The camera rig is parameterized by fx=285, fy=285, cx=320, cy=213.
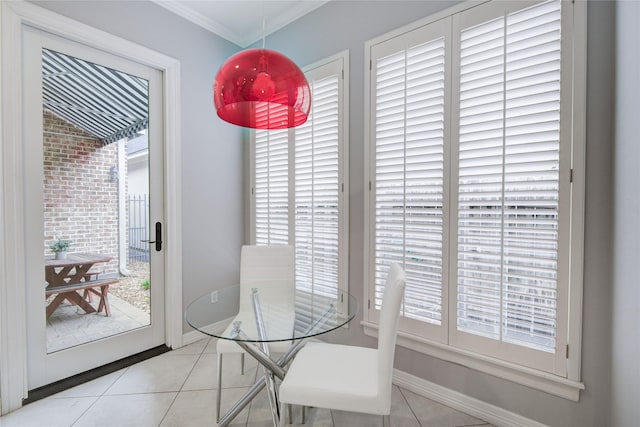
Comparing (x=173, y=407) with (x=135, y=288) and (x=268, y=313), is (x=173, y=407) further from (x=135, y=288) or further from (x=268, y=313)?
(x=135, y=288)

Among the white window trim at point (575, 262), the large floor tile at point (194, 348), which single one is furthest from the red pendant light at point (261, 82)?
the large floor tile at point (194, 348)

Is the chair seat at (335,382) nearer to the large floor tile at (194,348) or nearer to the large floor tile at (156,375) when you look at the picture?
the large floor tile at (156,375)

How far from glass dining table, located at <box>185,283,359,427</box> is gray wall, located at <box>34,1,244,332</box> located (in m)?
0.83

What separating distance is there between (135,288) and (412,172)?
243 cm

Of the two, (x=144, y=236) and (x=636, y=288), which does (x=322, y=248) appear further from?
(x=636, y=288)

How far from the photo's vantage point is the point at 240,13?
2.60 meters

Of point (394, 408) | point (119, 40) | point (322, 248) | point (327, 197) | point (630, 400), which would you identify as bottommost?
point (394, 408)

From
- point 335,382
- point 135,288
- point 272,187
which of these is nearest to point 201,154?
point 272,187

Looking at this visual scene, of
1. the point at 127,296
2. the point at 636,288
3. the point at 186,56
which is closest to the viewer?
the point at 636,288

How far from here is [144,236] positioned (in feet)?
8.11

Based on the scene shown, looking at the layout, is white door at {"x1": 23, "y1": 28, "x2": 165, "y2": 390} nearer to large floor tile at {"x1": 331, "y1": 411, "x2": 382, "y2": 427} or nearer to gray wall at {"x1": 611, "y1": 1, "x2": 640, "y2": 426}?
large floor tile at {"x1": 331, "y1": 411, "x2": 382, "y2": 427}

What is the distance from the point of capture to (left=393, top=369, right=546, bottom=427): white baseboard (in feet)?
5.26

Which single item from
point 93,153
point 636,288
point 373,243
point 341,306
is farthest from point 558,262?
point 93,153

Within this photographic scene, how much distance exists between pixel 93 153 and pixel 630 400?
11.1 ft
